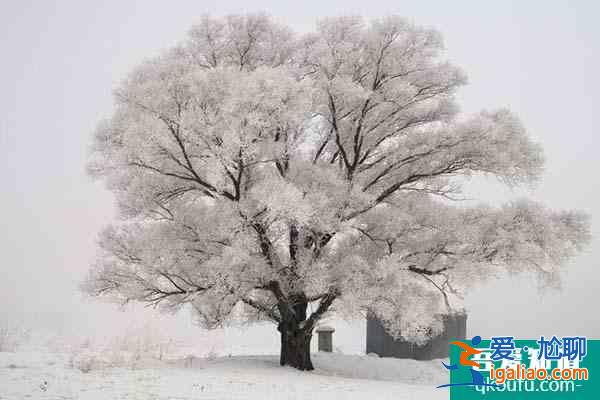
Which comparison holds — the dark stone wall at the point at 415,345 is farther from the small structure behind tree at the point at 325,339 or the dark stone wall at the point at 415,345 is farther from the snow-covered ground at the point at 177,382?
the snow-covered ground at the point at 177,382

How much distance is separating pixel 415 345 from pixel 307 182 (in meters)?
A: 8.42

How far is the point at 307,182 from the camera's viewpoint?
14922 mm

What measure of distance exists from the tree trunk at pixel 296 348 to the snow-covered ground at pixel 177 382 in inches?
14.0

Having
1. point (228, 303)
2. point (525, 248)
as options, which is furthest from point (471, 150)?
point (228, 303)

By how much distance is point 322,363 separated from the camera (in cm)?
1855

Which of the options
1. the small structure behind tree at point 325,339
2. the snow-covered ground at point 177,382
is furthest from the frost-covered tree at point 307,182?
the small structure behind tree at point 325,339

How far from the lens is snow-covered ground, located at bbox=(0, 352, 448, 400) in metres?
10.5

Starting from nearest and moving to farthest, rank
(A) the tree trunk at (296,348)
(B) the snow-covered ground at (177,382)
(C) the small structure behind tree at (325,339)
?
1. (B) the snow-covered ground at (177,382)
2. (A) the tree trunk at (296,348)
3. (C) the small structure behind tree at (325,339)

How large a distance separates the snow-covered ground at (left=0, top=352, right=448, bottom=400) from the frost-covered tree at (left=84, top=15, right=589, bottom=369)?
60.7 inches

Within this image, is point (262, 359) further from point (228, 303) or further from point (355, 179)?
point (355, 179)

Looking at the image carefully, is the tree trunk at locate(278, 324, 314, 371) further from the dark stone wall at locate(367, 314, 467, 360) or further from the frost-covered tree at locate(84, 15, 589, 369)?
the dark stone wall at locate(367, 314, 467, 360)

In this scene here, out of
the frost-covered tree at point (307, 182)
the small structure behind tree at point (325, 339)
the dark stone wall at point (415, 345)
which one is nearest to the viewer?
the frost-covered tree at point (307, 182)

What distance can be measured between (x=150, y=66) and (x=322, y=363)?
9465 mm

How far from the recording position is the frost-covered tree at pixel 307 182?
13.6m
